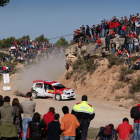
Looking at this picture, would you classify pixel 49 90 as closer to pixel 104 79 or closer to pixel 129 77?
pixel 104 79

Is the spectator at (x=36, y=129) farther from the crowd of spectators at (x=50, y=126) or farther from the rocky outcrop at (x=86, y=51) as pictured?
the rocky outcrop at (x=86, y=51)

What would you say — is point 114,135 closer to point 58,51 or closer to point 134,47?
point 134,47

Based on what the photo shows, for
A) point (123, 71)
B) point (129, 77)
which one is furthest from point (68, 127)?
point (123, 71)

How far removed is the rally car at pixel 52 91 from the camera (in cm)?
2219

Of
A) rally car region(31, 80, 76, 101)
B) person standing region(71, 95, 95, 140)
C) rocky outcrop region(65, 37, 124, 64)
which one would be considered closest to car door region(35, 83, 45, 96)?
rally car region(31, 80, 76, 101)

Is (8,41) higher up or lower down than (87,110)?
higher up

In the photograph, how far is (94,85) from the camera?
87.5 feet

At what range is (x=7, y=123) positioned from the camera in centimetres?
738

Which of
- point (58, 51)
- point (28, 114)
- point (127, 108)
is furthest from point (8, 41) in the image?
point (28, 114)

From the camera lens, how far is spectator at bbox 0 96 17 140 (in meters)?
7.04

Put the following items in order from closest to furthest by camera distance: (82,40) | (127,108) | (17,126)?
1. (17,126)
2. (127,108)
3. (82,40)

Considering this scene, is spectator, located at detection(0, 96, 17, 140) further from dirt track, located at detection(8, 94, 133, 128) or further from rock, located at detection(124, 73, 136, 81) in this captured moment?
rock, located at detection(124, 73, 136, 81)

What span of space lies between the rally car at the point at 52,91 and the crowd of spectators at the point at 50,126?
45.7 ft

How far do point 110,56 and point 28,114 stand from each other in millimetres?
20594
